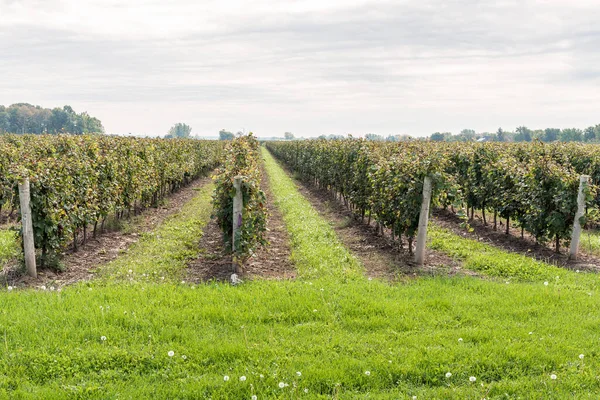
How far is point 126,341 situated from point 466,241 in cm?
863

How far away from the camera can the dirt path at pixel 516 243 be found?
948 cm

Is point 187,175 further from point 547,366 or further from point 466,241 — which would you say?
point 547,366

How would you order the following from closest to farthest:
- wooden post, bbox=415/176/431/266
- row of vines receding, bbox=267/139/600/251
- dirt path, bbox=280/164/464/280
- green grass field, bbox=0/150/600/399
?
green grass field, bbox=0/150/600/399, dirt path, bbox=280/164/464/280, wooden post, bbox=415/176/431/266, row of vines receding, bbox=267/139/600/251

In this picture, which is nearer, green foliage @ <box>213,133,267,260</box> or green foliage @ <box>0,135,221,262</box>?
green foliage @ <box>213,133,267,260</box>

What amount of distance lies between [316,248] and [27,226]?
562cm

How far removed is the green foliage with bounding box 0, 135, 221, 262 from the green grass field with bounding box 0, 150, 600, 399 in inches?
63.8

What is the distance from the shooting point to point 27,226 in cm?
780

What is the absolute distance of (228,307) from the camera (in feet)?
20.2

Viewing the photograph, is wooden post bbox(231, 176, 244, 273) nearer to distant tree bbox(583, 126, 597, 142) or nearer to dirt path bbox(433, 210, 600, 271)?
dirt path bbox(433, 210, 600, 271)

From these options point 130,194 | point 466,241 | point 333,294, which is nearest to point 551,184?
point 466,241

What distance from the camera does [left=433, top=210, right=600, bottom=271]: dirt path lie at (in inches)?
373

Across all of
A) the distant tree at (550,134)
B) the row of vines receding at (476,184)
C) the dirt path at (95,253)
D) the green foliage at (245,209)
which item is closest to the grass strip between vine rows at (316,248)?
the green foliage at (245,209)

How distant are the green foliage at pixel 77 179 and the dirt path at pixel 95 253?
0.44 metres

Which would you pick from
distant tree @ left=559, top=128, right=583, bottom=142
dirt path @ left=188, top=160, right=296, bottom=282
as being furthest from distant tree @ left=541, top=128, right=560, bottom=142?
dirt path @ left=188, top=160, right=296, bottom=282
